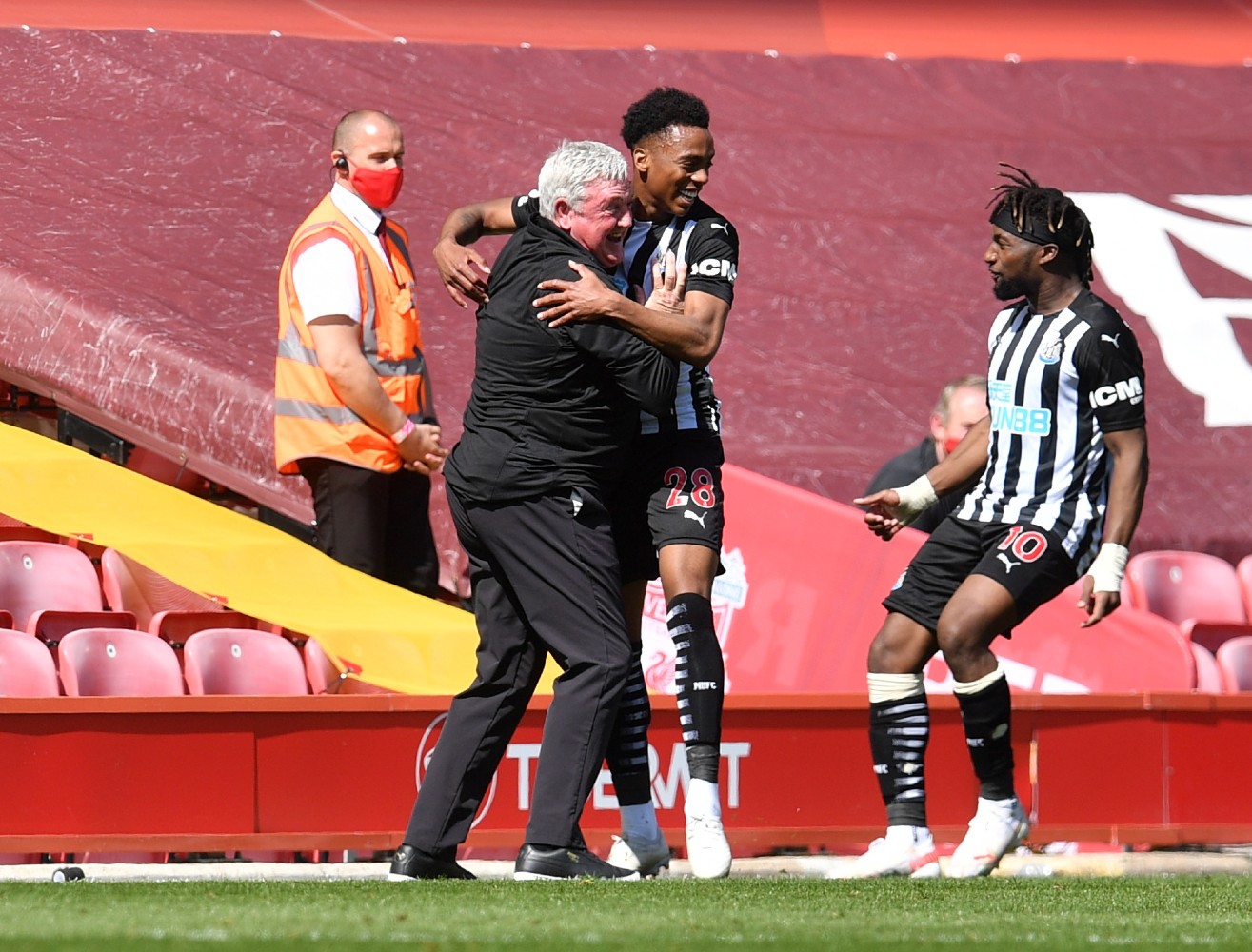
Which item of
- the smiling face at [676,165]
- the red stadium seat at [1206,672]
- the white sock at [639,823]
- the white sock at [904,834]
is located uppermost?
the smiling face at [676,165]

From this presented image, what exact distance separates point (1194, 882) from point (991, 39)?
9.11m

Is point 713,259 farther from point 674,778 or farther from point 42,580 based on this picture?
point 42,580

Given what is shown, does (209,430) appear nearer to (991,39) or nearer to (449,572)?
(449,572)

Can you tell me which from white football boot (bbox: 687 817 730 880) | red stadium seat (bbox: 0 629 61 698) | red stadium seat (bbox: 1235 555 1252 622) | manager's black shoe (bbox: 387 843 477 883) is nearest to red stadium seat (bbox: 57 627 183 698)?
red stadium seat (bbox: 0 629 61 698)

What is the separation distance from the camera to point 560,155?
489 centimetres

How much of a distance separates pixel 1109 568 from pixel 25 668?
10.5ft

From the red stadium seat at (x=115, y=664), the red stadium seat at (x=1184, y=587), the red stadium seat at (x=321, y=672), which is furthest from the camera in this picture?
the red stadium seat at (x=1184, y=587)

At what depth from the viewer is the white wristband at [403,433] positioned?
717 cm

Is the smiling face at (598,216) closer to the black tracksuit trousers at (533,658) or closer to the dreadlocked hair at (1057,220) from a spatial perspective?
the black tracksuit trousers at (533,658)

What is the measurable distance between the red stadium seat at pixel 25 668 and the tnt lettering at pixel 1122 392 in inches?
125

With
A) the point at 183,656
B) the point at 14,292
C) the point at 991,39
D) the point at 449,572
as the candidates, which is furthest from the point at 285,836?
the point at 991,39

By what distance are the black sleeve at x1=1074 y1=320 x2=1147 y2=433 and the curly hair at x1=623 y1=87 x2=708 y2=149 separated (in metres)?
1.19

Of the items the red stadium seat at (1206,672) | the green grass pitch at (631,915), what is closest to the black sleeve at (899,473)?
the red stadium seat at (1206,672)

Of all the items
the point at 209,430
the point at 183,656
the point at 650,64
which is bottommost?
the point at 183,656
